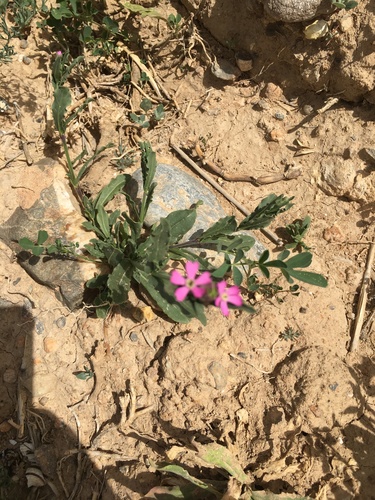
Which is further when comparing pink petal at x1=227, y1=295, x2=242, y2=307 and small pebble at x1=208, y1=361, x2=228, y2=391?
small pebble at x1=208, y1=361, x2=228, y2=391

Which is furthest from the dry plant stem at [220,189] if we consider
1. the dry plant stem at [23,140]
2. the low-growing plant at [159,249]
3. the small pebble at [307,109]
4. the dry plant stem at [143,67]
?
the dry plant stem at [23,140]

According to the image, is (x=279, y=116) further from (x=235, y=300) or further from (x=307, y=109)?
(x=235, y=300)

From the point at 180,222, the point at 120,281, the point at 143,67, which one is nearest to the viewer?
the point at 120,281

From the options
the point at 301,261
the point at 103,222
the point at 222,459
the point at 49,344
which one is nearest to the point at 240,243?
the point at 301,261

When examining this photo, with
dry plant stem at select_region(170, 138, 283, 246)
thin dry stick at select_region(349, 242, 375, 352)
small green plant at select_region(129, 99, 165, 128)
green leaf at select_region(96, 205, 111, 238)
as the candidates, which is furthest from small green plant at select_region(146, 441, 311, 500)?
small green plant at select_region(129, 99, 165, 128)

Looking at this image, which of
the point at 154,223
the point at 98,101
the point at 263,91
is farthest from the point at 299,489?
the point at 98,101

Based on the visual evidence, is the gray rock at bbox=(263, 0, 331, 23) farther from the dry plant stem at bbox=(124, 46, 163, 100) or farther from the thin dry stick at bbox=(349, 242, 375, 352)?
the thin dry stick at bbox=(349, 242, 375, 352)
